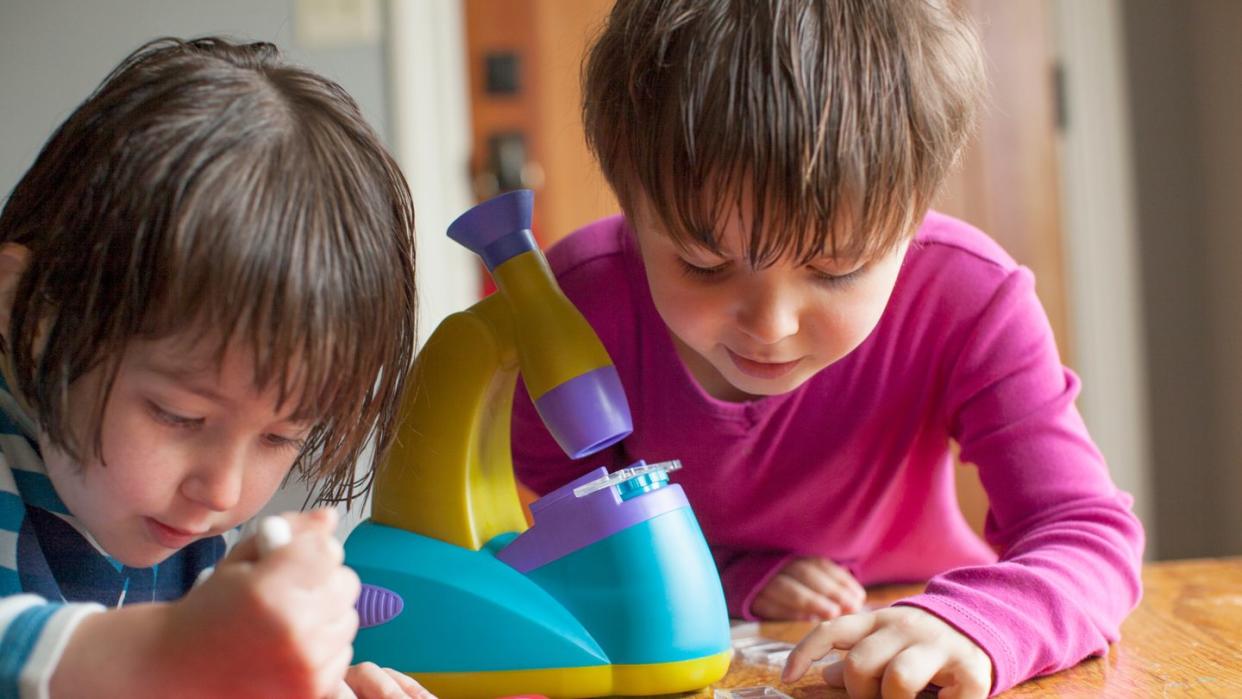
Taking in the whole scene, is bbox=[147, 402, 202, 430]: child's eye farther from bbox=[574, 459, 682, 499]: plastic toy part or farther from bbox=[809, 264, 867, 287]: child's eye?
bbox=[809, 264, 867, 287]: child's eye

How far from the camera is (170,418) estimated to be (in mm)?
623

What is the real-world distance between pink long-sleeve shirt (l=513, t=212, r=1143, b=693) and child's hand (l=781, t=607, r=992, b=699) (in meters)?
0.03

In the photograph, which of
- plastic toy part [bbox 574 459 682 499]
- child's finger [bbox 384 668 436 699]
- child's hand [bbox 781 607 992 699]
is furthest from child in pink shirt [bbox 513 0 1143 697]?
child's finger [bbox 384 668 436 699]

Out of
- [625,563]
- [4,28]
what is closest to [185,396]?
[625,563]

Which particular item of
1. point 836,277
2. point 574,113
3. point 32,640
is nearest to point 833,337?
point 836,277

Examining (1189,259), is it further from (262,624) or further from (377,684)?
(262,624)

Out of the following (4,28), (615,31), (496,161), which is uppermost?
(4,28)

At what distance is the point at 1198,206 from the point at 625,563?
1861mm

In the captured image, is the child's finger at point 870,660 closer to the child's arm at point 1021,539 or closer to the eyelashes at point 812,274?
the child's arm at point 1021,539

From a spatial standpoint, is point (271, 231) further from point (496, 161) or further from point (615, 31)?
point (496, 161)

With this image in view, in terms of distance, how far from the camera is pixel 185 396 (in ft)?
2.00

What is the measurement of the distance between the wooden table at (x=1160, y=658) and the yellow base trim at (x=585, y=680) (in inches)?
0.7

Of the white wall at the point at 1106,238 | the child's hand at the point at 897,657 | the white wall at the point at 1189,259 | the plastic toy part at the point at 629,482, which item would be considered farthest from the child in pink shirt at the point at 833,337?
the white wall at the point at 1106,238

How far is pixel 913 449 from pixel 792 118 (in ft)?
1.27
